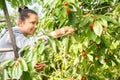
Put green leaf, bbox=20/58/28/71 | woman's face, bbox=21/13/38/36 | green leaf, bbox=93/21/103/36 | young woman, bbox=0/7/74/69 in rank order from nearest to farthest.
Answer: green leaf, bbox=20/58/28/71
green leaf, bbox=93/21/103/36
young woman, bbox=0/7/74/69
woman's face, bbox=21/13/38/36

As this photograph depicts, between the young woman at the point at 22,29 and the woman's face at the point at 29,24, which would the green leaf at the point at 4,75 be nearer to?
the young woman at the point at 22,29

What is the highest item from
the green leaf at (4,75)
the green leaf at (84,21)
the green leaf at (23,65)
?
the green leaf at (84,21)

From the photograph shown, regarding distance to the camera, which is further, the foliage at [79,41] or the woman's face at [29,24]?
the woman's face at [29,24]

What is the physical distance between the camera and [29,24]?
2.70 m

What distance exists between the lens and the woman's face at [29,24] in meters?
2.70

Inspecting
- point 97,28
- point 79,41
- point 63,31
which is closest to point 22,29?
point 79,41

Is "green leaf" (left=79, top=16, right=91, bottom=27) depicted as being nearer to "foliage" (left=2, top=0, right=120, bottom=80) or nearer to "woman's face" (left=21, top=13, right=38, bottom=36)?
"foliage" (left=2, top=0, right=120, bottom=80)

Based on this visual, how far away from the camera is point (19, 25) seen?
277cm

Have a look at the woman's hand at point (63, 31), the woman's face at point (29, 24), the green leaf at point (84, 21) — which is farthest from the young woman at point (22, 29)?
the green leaf at point (84, 21)

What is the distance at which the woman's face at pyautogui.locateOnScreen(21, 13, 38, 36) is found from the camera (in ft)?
8.85

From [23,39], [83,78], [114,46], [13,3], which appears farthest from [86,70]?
[13,3]

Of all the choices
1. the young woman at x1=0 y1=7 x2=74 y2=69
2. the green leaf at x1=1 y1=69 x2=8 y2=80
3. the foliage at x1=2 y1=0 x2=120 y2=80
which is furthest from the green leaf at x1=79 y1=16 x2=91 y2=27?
the young woman at x1=0 y1=7 x2=74 y2=69

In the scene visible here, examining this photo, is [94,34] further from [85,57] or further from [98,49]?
[85,57]

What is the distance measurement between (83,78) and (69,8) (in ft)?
2.97
